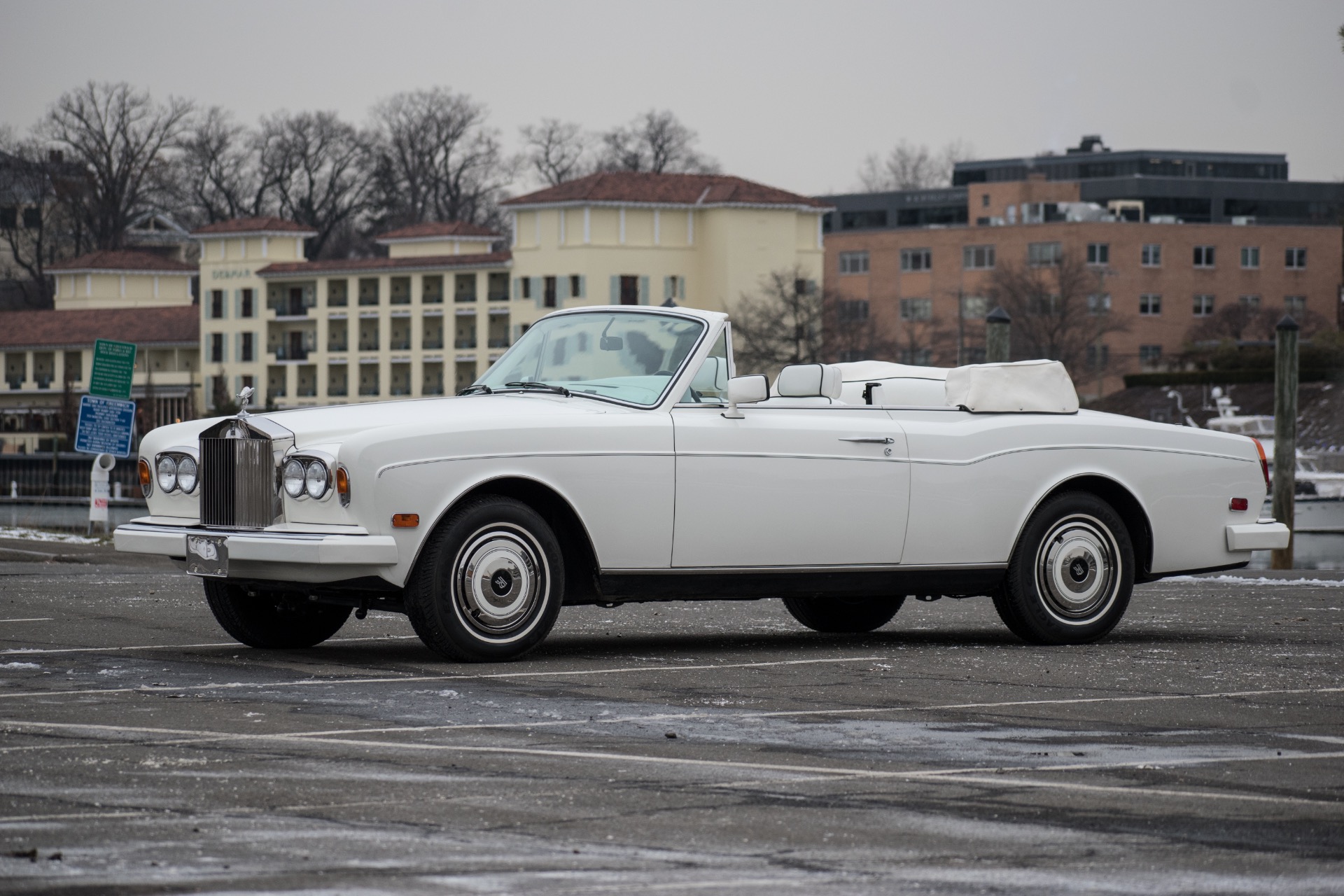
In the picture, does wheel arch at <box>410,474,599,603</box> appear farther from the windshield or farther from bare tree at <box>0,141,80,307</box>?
bare tree at <box>0,141,80,307</box>

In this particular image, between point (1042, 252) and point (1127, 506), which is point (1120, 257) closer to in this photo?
point (1042, 252)

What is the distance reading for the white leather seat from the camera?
1038cm

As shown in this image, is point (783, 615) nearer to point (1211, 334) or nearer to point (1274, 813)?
point (1274, 813)

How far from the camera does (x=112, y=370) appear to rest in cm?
2752

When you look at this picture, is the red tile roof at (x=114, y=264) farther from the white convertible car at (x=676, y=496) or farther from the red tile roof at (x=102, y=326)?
the white convertible car at (x=676, y=496)

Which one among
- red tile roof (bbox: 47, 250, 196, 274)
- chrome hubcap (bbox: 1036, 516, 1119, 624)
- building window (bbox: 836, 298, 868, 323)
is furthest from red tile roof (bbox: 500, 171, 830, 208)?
chrome hubcap (bbox: 1036, 516, 1119, 624)

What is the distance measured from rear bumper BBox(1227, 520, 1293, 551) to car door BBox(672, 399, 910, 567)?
223cm

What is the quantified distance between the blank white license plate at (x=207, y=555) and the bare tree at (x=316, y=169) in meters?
118

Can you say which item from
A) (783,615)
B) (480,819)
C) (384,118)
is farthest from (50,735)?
(384,118)

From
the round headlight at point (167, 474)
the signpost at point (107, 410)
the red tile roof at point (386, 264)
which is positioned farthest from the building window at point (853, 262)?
the round headlight at point (167, 474)

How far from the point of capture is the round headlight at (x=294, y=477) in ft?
30.5

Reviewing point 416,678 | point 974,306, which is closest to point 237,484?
point 416,678

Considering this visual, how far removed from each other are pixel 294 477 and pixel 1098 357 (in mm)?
117825

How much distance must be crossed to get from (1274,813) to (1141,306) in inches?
4987
